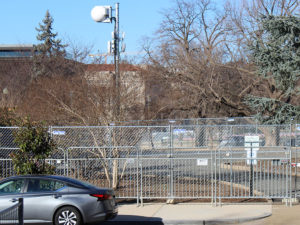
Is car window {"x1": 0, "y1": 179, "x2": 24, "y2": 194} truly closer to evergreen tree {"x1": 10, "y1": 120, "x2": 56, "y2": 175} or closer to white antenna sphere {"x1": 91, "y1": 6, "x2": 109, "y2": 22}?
evergreen tree {"x1": 10, "y1": 120, "x2": 56, "y2": 175}

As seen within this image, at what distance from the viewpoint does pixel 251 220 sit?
11047mm

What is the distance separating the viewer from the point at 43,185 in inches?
392

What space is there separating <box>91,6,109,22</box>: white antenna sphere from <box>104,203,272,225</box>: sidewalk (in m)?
7.15

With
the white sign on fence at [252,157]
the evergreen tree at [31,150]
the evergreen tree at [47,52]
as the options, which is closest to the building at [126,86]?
the evergreen tree at [31,150]

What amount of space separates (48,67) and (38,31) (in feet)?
53.0

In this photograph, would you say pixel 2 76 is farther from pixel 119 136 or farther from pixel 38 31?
pixel 119 136

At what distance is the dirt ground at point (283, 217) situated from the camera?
10.7m

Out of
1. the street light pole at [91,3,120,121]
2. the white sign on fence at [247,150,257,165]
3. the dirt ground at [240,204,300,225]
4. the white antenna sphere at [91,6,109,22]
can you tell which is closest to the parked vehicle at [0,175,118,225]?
the dirt ground at [240,204,300,225]

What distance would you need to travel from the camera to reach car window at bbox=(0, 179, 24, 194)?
9.93 m

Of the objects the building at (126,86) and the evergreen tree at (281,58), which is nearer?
the evergreen tree at (281,58)

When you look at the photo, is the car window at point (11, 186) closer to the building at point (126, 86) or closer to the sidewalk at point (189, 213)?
the sidewalk at point (189, 213)

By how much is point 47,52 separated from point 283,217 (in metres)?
42.6

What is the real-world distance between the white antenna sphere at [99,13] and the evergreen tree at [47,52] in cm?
2075

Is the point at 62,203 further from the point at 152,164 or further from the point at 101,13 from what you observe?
the point at 101,13
